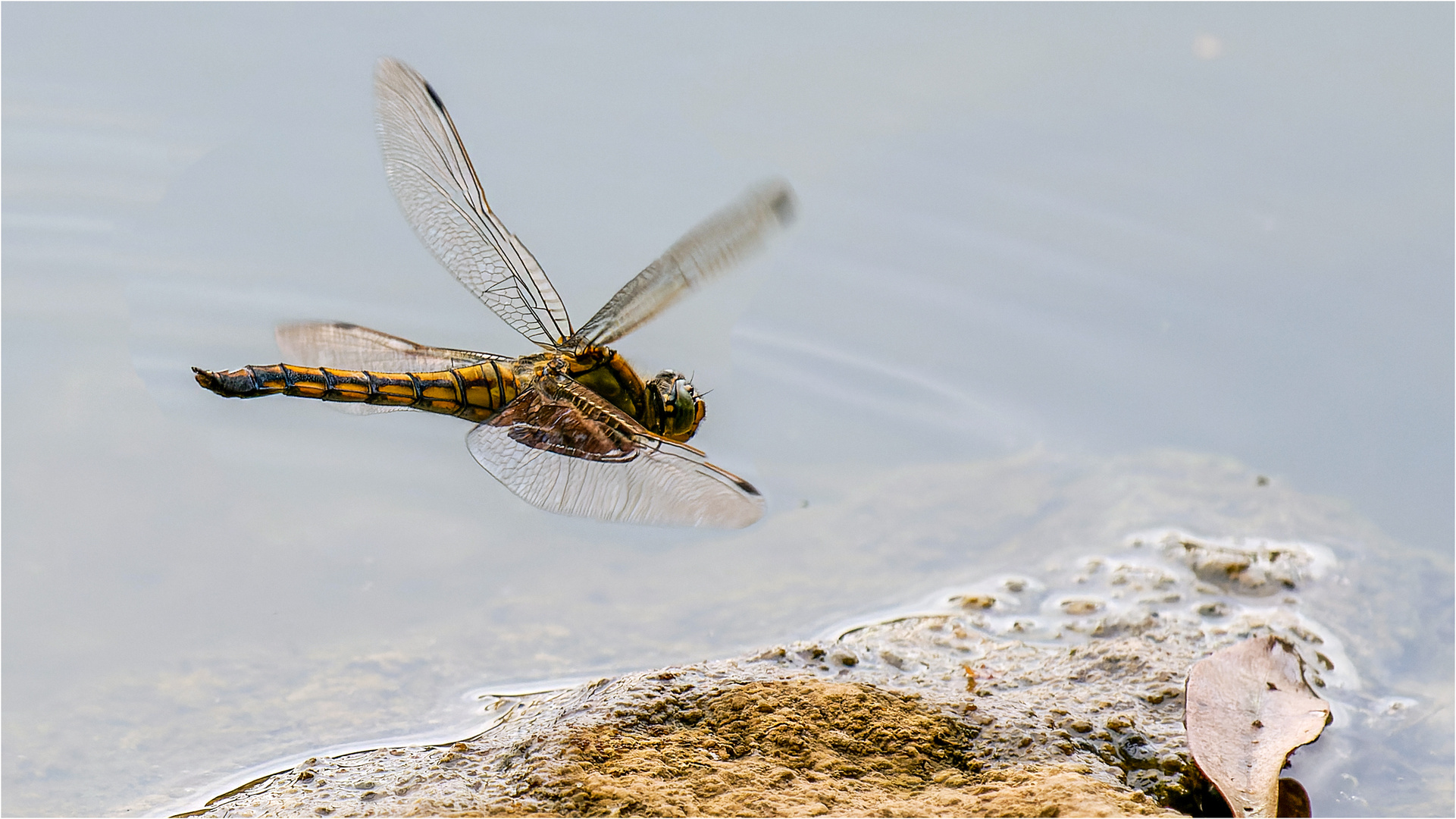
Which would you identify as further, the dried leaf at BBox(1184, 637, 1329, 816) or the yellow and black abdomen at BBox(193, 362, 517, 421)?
the yellow and black abdomen at BBox(193, 362, 517, 421)

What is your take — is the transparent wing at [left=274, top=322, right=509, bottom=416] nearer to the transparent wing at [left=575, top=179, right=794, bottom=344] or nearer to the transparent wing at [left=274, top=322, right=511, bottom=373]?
the transparent wing at [left=274, top=322, right=511, bottom=373]

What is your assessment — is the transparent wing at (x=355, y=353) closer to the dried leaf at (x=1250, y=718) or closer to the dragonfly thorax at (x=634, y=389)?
the dragonfly thorax at (x=634, y=389)

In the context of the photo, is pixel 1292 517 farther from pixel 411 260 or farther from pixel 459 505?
pixel 411 260

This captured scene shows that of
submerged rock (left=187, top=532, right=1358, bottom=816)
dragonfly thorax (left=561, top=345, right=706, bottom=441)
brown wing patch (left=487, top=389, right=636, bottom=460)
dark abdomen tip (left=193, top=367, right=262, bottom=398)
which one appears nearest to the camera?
submerged rock (left=187, top=532, right=1358, bottom=816)

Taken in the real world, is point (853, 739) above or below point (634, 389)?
below

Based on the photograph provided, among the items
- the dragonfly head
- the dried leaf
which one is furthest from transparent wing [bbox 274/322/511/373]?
the dried leaf

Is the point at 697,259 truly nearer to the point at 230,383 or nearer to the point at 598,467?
the point at 598,467

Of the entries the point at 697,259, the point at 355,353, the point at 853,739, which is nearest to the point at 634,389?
the point at 697,259

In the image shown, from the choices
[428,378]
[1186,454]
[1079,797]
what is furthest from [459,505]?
[1186,454]
